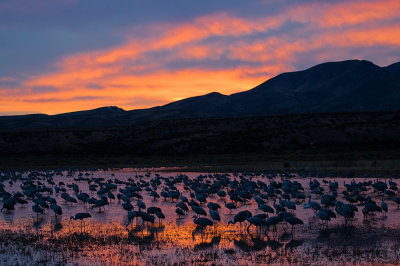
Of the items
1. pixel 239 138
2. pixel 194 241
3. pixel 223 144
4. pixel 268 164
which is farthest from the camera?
pixel 239 138

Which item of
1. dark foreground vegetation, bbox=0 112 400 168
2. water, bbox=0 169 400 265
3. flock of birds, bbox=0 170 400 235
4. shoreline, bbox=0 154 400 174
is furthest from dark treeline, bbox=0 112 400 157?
water, bbox=0 169 400 265

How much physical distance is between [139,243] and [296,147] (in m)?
62.1

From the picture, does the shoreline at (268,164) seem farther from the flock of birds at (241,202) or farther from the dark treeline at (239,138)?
the flock of birds at (241,202)

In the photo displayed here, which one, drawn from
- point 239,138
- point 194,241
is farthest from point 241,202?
point 239,138

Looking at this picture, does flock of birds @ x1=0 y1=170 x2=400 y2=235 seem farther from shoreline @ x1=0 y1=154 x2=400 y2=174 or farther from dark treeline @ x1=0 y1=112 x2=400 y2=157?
dark treeline @ x1=0 y1=112 x2=400 y2=157

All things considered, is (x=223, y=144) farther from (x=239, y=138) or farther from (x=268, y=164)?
(x=268, y=164)

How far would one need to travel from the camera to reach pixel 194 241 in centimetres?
1731

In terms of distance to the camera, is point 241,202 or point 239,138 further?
point 239,138

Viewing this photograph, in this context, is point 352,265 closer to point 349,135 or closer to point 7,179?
point 7,179

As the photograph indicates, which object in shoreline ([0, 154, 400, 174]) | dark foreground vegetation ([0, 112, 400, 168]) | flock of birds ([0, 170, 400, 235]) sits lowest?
flock of birds ([0, 170, 400, 235])

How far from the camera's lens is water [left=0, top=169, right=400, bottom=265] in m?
14.8

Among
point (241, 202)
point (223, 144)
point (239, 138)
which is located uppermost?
point (239, 138)

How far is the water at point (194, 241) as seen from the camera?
14773mm

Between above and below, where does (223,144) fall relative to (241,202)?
above
